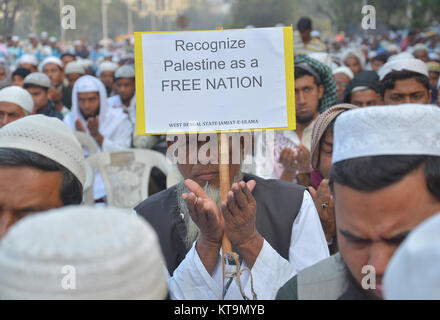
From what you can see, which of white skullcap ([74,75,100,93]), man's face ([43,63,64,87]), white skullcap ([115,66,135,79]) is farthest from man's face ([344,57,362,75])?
white skullcap ([74,75,100,93])

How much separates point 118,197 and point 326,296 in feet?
14.4

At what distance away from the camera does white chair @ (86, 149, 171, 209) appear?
594 cm

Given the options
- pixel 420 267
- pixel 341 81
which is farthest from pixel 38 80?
pixel 420 267

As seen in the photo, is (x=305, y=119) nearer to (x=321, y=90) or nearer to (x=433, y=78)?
(x=321, y=90)

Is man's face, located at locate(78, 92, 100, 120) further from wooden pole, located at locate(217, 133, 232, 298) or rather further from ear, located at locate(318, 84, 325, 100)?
wooden pole, located at locate(217, 133, 232, 298)

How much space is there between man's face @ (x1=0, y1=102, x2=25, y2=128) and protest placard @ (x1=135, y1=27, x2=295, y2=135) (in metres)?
3.35

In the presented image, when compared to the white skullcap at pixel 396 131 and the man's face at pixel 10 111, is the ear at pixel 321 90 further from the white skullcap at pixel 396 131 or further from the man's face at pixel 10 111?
the white skullcap at pixel 396 131

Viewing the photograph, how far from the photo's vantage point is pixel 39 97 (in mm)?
7348

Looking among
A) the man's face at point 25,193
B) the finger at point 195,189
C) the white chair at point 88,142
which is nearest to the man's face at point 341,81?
the white chair at point 88,142

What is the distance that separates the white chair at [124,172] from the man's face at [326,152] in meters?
2.85

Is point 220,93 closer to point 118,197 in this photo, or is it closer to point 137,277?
point 137,277

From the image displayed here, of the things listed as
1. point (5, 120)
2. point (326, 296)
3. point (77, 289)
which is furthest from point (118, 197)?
point (77, 289)

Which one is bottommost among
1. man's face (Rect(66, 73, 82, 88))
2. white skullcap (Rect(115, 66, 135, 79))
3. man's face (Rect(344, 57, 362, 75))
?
white skullcap (Rect(115, 66, 135, 79))

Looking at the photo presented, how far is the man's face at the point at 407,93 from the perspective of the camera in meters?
4.64
